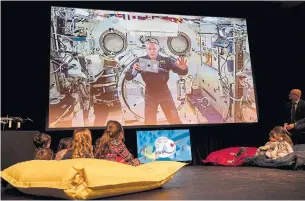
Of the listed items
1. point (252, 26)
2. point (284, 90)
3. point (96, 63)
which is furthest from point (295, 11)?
point (96, 63)

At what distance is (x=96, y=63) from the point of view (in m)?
5.14

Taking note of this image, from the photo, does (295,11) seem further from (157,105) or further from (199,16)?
(157,105)

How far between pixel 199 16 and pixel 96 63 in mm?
1775

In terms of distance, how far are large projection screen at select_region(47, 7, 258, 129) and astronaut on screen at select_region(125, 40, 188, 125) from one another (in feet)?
0.05

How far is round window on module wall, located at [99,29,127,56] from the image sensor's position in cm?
523

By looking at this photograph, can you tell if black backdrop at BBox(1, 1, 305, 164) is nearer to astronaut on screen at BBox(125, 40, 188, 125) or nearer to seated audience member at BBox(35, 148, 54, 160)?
astronaut on screen at BBox(125, 40, 188, 125)

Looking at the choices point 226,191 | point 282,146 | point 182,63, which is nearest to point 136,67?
point 182,63

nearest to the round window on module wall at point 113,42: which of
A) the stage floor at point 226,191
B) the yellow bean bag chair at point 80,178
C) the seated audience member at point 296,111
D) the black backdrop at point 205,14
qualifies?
the black backdrop at point 205,14

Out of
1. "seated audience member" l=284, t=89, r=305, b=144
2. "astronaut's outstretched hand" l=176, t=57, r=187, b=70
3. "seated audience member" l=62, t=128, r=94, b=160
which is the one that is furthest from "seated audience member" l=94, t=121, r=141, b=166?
"seated audience member" l=284, t=89, r=305, b=144

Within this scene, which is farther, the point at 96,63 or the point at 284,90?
the point at 284,90

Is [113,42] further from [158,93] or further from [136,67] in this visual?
[158,93]

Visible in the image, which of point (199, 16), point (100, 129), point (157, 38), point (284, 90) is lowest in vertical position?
point (100, 129)

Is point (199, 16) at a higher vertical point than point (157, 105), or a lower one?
higher

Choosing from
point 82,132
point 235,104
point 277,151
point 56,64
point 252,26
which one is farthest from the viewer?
point 252,26
